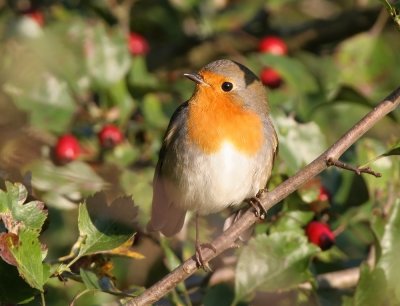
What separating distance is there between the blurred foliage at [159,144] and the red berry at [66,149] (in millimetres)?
49

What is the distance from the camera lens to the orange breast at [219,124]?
3701 millimetres

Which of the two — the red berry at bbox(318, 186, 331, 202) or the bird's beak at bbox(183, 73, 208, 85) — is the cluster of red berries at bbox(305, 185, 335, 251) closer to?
the red berry at bbox(318, 186, 331, 202)

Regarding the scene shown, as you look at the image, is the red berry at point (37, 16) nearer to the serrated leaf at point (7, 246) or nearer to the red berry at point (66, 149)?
the red berry at point (66, 149)

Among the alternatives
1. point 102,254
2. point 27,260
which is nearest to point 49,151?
point 102,254

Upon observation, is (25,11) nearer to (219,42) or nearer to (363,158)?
(219,42)

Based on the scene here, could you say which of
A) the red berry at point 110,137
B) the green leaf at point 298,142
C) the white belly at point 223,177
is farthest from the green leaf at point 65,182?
the green leaf at point 298,142

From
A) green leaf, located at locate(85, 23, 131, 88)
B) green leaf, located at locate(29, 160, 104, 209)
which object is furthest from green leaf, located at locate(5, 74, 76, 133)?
green leaf, located at locate(29, 160, 104, 209)

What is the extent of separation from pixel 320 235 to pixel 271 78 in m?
1.81

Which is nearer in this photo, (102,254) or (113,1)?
(102,254)

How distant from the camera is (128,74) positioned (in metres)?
4.61

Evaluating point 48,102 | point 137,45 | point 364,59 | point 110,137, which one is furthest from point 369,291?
point 137,45

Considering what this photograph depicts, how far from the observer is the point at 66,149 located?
4180mm

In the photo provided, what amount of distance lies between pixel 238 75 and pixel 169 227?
0.72 metres

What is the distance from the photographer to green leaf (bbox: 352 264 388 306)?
10.0ft
